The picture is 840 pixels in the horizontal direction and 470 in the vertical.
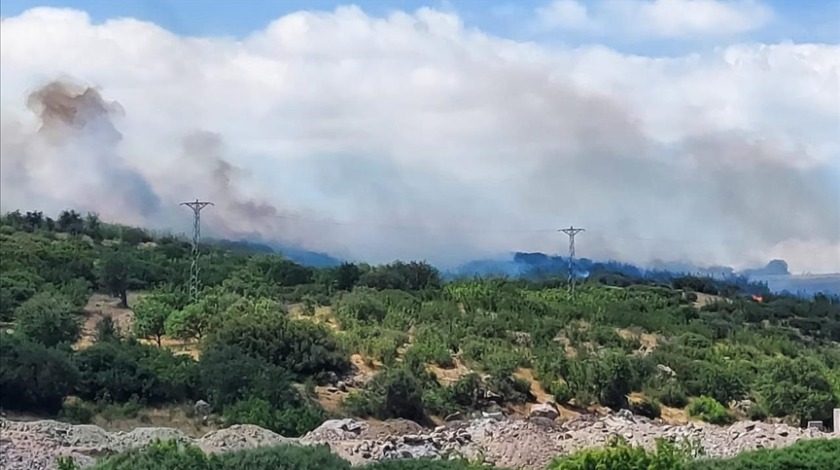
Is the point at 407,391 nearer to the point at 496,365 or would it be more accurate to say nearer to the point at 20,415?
the point at 496,365

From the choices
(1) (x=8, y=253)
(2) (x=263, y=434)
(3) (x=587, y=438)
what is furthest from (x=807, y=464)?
(1) (x=8, y=253)

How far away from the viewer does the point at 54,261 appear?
1182 inches

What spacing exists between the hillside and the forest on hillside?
1.7 inches

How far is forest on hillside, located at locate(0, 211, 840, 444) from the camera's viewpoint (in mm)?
23109

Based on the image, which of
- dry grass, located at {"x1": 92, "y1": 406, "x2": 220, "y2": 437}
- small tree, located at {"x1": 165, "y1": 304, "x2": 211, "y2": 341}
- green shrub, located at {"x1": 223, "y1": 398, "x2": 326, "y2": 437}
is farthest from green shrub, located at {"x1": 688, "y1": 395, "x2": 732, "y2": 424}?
small tree, located at {"x1": 165, "y1": 304, "x2": 211, "y2": 341}

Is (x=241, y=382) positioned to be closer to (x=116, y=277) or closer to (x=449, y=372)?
(x=449, y=372)

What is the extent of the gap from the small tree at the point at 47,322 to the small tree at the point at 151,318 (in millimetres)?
1282

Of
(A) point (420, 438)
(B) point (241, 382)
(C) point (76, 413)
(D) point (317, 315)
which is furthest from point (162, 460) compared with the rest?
(D) point (317, 315)

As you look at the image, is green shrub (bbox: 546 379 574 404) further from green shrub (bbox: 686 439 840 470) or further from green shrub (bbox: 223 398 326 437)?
green shrub (bbox: 686 439 840 470)

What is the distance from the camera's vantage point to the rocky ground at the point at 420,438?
18188 millimetres

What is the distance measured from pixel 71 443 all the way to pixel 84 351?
15.7 ft

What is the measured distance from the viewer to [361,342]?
2639 centimetres

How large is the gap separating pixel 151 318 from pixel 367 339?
177 inches

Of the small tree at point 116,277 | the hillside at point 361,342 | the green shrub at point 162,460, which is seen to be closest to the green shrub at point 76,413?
the hillside at point 361,342
